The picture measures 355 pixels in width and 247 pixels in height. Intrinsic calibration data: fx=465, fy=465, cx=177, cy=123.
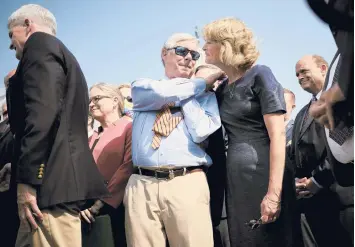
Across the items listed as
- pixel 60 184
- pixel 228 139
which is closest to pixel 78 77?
pixel 60 184

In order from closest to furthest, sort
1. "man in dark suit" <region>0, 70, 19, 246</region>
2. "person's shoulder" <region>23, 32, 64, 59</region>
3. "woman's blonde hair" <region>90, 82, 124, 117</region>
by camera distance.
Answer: "person's shoulder" <region>23, 32, 64, 59</region> < "man in dark suit" <region>0, 70, 19, 246</region> < "woman's blonde hair" <region>90, 82, 124, 117</region>

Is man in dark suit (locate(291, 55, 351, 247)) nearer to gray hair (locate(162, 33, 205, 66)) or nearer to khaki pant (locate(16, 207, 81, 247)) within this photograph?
gray hair (locate(162, 33, 205, 66))

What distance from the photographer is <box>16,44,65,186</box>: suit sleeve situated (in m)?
2.34

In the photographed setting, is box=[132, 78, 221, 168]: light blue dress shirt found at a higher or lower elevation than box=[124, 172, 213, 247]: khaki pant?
higher

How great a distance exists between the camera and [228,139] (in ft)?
9.58

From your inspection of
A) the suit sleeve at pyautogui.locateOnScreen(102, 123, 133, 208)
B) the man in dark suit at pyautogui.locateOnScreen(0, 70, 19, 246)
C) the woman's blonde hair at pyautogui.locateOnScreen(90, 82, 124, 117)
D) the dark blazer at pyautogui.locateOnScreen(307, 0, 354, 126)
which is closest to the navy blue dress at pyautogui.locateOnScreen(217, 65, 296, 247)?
the suit sleeve at pyautogui.locateOnScreen(102, 123, 133, 208)

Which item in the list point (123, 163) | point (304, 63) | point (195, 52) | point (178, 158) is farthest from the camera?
point (304, 63)

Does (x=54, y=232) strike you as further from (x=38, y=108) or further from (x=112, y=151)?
(x=112, y=151)

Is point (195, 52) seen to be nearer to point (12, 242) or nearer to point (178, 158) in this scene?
point (178, 158)

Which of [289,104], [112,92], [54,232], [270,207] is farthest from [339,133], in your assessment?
[289,104]

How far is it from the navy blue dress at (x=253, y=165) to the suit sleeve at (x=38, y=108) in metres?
1.07

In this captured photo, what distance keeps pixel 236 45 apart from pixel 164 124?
0.69 m

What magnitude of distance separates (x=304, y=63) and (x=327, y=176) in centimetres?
162

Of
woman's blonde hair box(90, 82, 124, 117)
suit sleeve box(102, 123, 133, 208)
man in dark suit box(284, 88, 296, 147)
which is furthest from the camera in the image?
man in dark suit box(284, 88, 296, 147)
